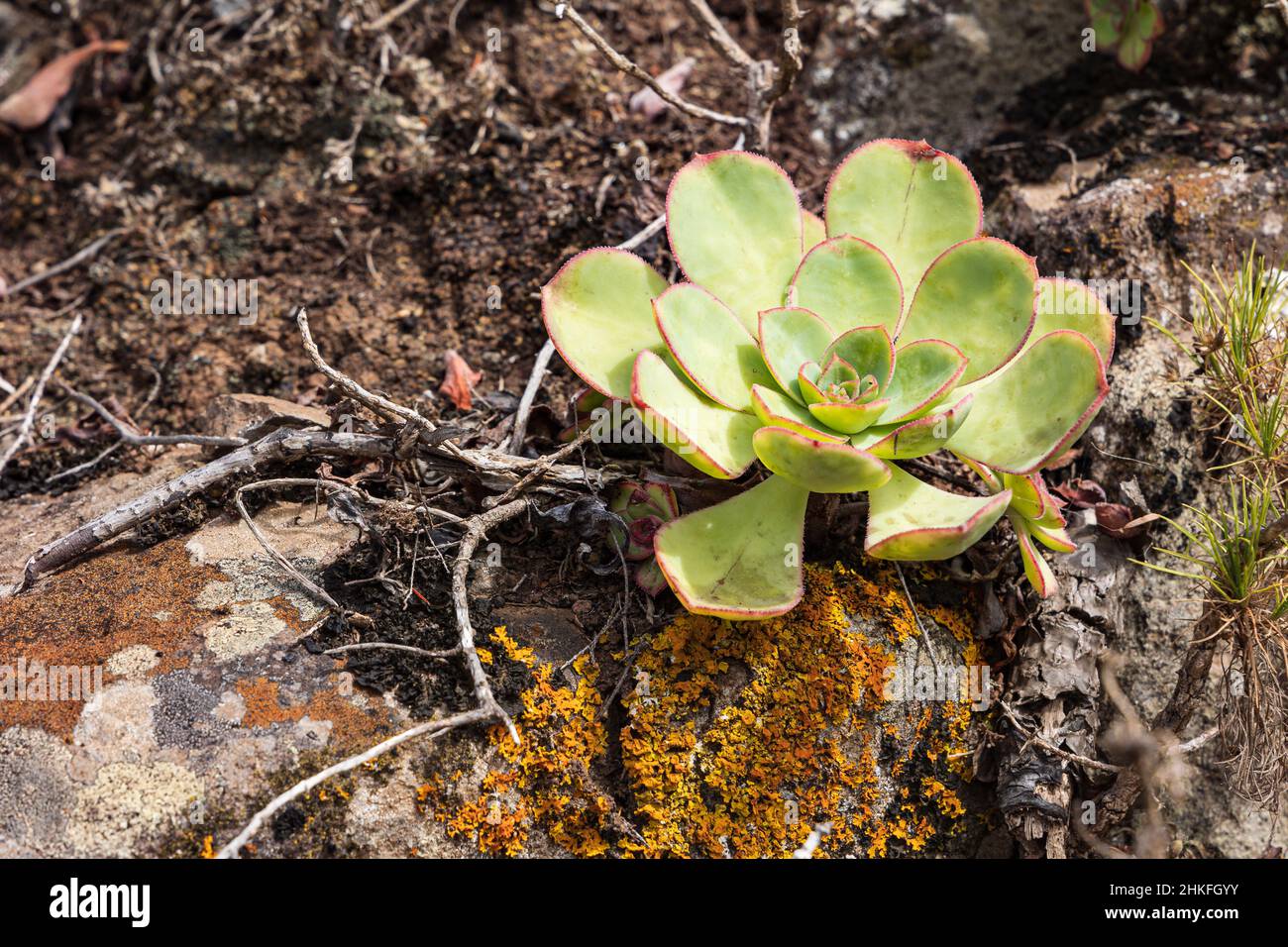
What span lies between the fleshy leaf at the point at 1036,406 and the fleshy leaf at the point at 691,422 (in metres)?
0.36

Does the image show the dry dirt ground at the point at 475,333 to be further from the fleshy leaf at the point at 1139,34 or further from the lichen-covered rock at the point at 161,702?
the fleshy leaf at the point at 1139,34

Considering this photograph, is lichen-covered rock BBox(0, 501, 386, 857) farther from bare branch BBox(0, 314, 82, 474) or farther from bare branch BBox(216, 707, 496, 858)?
bare branch BBox(0, 314, 82, 474)

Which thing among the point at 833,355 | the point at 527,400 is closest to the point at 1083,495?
the point at 833,355

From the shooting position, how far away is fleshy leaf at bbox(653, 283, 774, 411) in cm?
169

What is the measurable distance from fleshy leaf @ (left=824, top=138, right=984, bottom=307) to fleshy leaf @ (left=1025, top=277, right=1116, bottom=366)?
0.58ft

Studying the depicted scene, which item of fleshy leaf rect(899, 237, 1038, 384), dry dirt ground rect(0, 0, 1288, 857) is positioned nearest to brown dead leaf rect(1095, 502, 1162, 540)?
dry dirt ground rect(0, 0, 1288, 857)

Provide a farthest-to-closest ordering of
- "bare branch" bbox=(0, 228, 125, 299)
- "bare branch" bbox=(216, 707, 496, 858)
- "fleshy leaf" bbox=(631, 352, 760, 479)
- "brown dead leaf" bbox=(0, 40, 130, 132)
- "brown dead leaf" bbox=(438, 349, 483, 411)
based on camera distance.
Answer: "brown dead leaf" bbox=(0, 40, 130, 132), "bare branch" bbox=(0, 228, 125, 299), "brown dead leaf" bbox=(438, 349, 483, 411), "fleshy leaf" bbox=(631, 352, 760, 479), "bare branch" bbox=(216, 707, 496, 858)

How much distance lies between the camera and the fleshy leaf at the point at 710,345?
5.53 feet

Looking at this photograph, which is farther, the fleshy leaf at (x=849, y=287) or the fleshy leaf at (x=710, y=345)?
the fleshy leaf at (x=849, y=287)

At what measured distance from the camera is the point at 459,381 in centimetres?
222

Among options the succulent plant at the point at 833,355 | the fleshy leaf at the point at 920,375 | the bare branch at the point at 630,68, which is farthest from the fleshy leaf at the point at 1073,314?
the bare branch at the point at 630,68

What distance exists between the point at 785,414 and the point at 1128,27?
1656mm

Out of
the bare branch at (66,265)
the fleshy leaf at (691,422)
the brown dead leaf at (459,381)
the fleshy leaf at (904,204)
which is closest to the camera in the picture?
the fleshy leaf at (691,422)

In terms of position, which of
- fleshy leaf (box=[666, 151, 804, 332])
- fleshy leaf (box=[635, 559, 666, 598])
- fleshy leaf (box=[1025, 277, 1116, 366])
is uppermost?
fleshy leaf (box=[666, 151, 804, 332])
